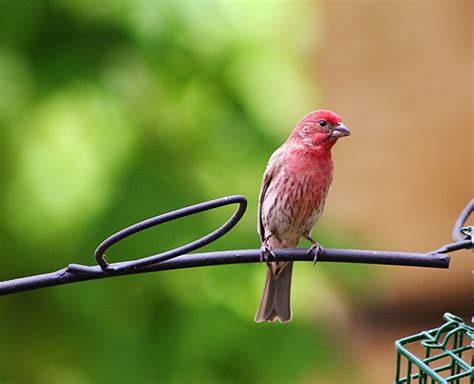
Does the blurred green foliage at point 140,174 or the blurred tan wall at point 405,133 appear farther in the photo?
the blurred tan wall at point 405,133

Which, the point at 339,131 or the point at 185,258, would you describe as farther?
the point at 339,131

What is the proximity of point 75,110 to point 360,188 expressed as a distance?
22.3ft

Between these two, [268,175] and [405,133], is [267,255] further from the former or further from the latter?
[405,133]

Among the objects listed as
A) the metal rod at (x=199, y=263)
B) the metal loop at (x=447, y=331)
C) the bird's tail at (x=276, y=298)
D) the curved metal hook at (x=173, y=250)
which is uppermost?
the curved metal hook at (x=173, y=250)

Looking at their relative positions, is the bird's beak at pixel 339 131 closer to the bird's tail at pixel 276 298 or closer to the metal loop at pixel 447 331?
the bird's tail at pixel 276 298

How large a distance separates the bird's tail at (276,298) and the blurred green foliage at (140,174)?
1.17ft

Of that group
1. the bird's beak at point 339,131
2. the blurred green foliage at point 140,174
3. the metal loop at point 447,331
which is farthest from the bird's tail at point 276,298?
the metal loop at point 447,331

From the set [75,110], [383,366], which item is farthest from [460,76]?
[75,110]

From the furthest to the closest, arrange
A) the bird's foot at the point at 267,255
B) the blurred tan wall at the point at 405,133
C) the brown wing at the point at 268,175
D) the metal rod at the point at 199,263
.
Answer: the blurred tan wall at the point at 405,133 → the brown wing at the point at 268,175 → the bird's foot at the point at 267,255 → the metal rod at the point at 199,263

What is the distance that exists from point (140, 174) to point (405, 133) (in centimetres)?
677

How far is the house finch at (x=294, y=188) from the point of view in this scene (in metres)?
4.55

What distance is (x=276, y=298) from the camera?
4.63 meters

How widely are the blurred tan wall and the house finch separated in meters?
6.32

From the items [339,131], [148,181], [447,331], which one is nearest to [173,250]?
[447,331]
